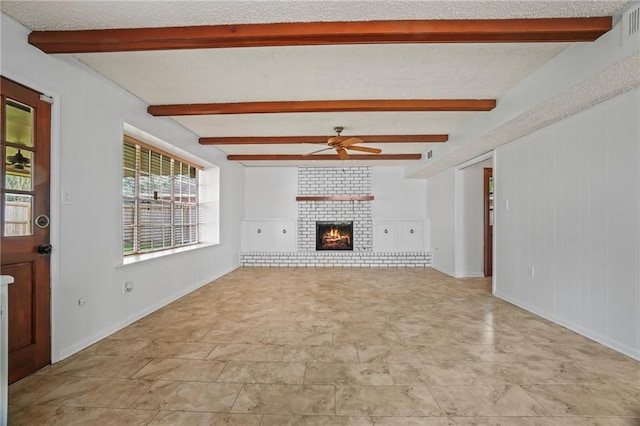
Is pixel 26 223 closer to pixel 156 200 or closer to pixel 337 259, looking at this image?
pixel 156 200

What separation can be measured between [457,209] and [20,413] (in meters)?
6.29

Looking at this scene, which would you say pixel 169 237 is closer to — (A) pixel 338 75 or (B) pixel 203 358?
(B) pixel 203 358

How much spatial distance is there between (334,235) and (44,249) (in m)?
5.77

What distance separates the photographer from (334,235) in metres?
7.47

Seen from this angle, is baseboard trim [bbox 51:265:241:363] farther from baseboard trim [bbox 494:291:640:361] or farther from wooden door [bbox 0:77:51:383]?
baseboard trim [bbox 494:291:640:361]

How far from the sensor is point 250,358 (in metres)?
2.45

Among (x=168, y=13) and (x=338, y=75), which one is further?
(x=338, y=75)

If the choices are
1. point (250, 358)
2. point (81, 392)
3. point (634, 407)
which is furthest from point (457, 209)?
point (81, 392)

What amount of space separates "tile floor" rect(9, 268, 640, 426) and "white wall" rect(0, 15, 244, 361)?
0.79 feet

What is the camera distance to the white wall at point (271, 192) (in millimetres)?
7551

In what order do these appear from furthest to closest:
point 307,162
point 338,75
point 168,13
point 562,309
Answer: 1. point 307,162
2. point 562,309
3. point 338,75
4. point 168,13

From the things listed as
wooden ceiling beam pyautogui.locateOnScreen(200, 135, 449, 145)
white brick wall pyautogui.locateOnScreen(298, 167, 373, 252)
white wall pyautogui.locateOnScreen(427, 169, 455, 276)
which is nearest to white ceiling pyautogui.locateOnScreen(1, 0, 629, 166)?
wooden ceiling beam pyautogui.locateOnScreen(200, 135, 449, 145)

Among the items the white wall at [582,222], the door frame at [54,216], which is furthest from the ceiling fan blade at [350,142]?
the door frame at [54,216]

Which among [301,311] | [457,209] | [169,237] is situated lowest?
Result: [301,311]
